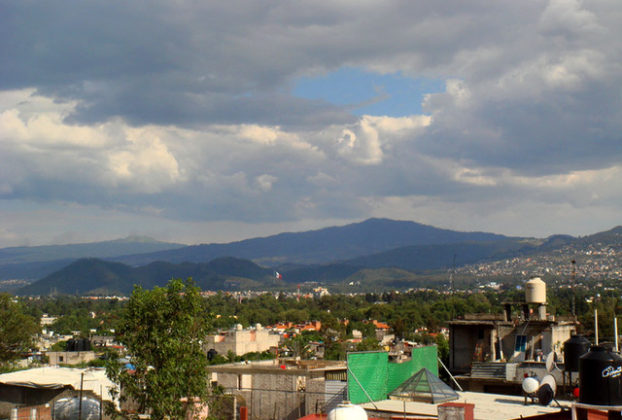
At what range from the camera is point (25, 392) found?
3253cm

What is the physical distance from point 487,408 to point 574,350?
3.71m

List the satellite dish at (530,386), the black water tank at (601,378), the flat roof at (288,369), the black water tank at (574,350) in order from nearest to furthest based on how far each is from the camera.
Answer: the black water tank at (601,378), the satellite dish at (530,386), the black water tank at (574,350), the flat roof at (288,369)

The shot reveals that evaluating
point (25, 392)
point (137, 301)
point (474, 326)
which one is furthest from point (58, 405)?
point (474, 326)

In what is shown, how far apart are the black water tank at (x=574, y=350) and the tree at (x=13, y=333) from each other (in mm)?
39348

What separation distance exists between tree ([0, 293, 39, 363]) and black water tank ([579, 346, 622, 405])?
155 feet

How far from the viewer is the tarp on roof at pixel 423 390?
86.9 ft

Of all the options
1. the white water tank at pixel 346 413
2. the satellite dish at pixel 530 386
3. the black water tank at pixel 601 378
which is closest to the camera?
the black water tank at pixel 601 378

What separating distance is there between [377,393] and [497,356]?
19.6 m

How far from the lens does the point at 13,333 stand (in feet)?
169

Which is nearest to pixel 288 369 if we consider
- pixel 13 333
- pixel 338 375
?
pixel 338 375

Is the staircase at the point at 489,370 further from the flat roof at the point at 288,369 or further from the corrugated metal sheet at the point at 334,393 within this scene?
the corrugated metal sheet at the point at 334,393

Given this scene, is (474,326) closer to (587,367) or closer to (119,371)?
(119,371)

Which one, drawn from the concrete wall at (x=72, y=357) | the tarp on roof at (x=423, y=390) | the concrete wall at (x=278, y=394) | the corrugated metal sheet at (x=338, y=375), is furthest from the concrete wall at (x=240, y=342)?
the tarp on roof at (x=423, y=390)

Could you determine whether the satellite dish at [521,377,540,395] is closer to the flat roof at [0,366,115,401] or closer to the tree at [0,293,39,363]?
the flat roof at [0,366,115,401]
